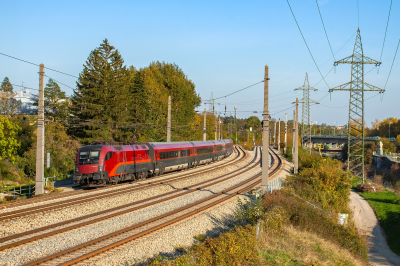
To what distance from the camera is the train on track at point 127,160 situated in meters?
20.6

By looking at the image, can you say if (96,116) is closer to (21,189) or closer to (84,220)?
(21,189)

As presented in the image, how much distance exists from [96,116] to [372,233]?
34474 mm

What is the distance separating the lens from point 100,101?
145 ft

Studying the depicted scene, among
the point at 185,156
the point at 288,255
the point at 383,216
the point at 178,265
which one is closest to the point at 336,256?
the point at 288,255

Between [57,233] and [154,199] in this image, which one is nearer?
[57,233]

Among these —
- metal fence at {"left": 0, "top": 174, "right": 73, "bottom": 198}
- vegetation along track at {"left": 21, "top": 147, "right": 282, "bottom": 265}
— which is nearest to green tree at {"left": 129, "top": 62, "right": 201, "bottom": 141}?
metal fence at {"left": 0, "top": 174, "right": 73, "bottom": 198}

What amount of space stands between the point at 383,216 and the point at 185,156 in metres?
18.3

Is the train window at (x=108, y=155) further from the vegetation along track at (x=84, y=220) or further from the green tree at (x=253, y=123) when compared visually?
the green tree at (x=253, y=123)

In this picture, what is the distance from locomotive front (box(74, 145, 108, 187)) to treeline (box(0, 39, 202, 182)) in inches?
191

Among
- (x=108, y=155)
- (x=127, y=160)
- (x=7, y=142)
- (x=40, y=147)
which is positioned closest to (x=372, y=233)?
(x=127, y=160)

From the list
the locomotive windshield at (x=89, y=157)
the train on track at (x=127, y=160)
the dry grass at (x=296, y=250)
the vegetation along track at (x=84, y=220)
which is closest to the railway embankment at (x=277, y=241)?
the dry grass at (x=296, y=250)

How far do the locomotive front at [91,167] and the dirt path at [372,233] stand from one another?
54.2ft

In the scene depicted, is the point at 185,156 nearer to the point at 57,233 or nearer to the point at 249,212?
the point at 249,212

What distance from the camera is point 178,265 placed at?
750 cm
